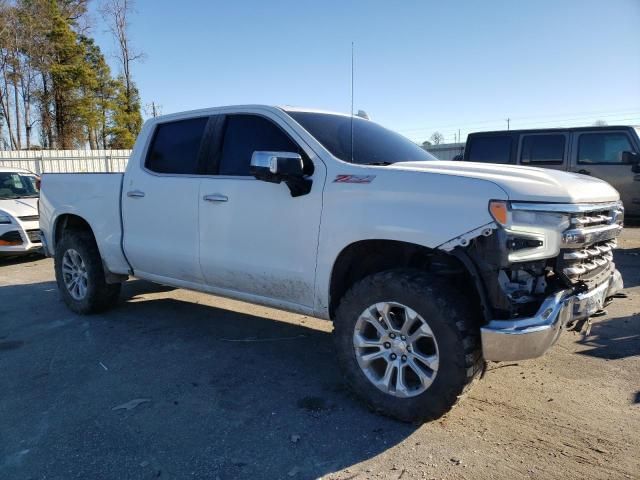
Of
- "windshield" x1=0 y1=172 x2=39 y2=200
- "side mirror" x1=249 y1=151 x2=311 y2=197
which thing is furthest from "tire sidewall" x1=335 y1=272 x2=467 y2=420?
"windshield" x1=0 y1=172 x2=39 y2=200

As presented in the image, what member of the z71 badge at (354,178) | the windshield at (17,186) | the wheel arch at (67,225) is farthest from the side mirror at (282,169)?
the windshield at (17,186)

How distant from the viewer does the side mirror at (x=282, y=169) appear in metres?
3.34

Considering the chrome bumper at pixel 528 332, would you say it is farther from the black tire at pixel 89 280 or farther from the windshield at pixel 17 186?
the windshield at pixel 17 186

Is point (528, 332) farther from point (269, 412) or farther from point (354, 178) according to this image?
point (269, 412)

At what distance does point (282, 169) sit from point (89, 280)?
3045mm

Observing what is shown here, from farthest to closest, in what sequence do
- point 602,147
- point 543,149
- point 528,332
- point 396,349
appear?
point 543,149 → point 602,147 → point 396,349 → point 528,332

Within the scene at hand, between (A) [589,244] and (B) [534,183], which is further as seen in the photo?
(A) [589,244]

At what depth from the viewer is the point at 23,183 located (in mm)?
9844

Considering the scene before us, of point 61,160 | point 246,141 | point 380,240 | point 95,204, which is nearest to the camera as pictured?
point 380,240

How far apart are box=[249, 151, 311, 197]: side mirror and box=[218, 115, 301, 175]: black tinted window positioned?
364 mm

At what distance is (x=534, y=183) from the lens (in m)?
2.87

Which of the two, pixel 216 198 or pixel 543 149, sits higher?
pixel 543 149

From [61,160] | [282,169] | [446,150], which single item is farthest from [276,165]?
[446,150]

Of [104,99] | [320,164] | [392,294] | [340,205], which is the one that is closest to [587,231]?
[392,294]
